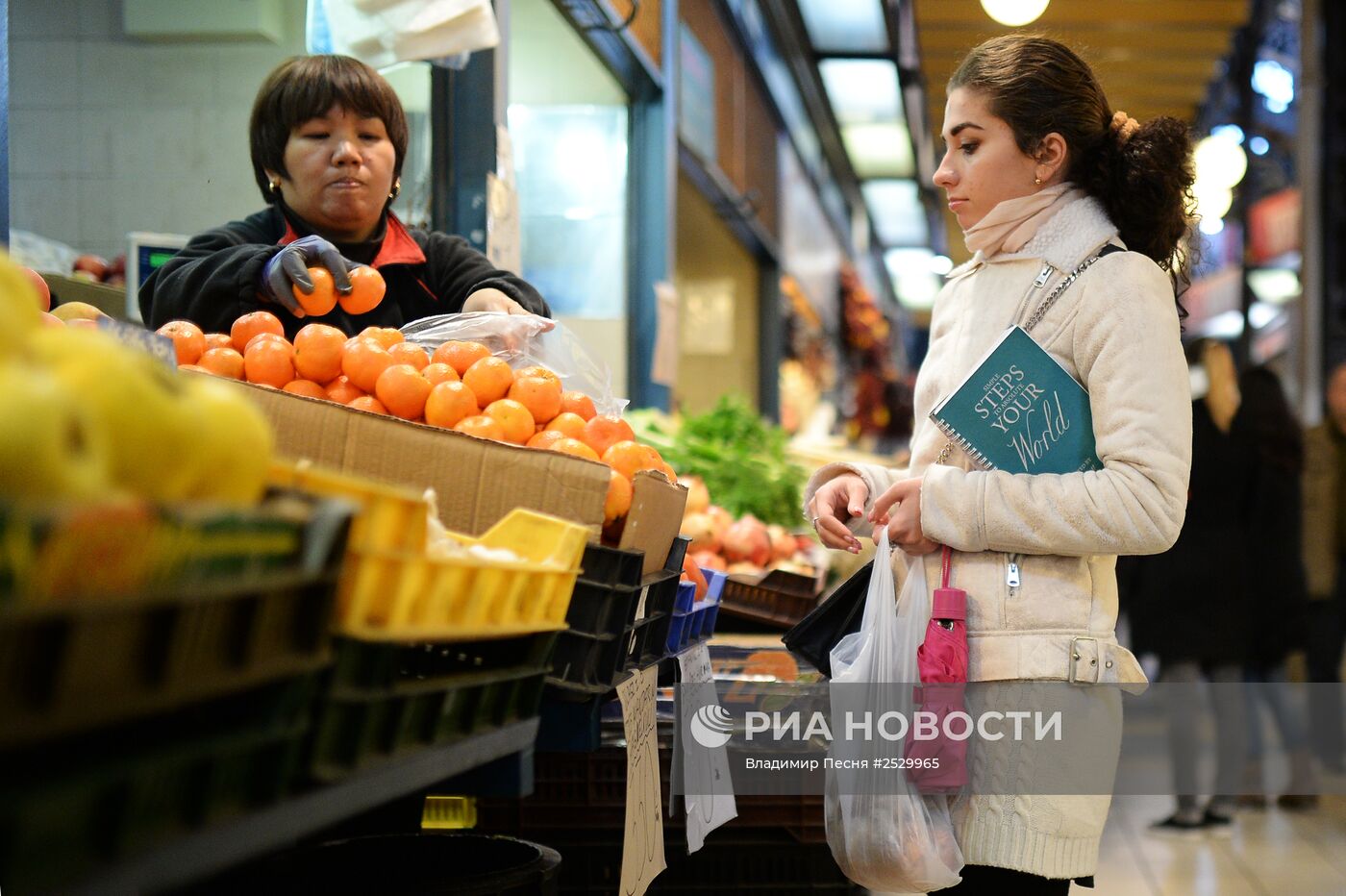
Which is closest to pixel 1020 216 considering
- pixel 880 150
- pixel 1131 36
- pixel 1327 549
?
pixel 1327 549

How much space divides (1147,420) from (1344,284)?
7594 mm

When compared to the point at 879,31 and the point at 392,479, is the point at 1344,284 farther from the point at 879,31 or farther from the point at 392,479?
the point at 392,479

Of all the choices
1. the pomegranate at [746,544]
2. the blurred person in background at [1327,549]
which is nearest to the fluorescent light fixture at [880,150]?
the blurred person in background at [1327,549]

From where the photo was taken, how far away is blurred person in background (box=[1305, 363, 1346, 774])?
21.2ft

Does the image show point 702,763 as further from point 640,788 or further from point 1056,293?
point 1056,293

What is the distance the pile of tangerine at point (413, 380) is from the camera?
1.80m

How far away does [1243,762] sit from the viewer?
18.8ft

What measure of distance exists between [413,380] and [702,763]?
2.46ft

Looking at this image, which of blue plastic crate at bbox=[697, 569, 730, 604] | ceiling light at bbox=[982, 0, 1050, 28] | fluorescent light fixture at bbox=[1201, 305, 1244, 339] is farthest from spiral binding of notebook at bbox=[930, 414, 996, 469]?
fluorescent light fixture at bbox=[1201, 305, 1244, 339]

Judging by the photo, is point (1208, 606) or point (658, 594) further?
point (1208, 606)

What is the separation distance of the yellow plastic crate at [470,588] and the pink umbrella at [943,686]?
2.24ft

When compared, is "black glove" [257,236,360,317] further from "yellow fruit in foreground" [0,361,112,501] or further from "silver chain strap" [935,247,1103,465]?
"yellow fruit in foreground" [0,361,112,501]

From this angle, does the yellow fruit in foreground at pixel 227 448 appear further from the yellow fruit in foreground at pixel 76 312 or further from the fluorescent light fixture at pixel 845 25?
the fluorescent light fixture at pixel 845 25

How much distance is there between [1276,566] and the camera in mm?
5844
